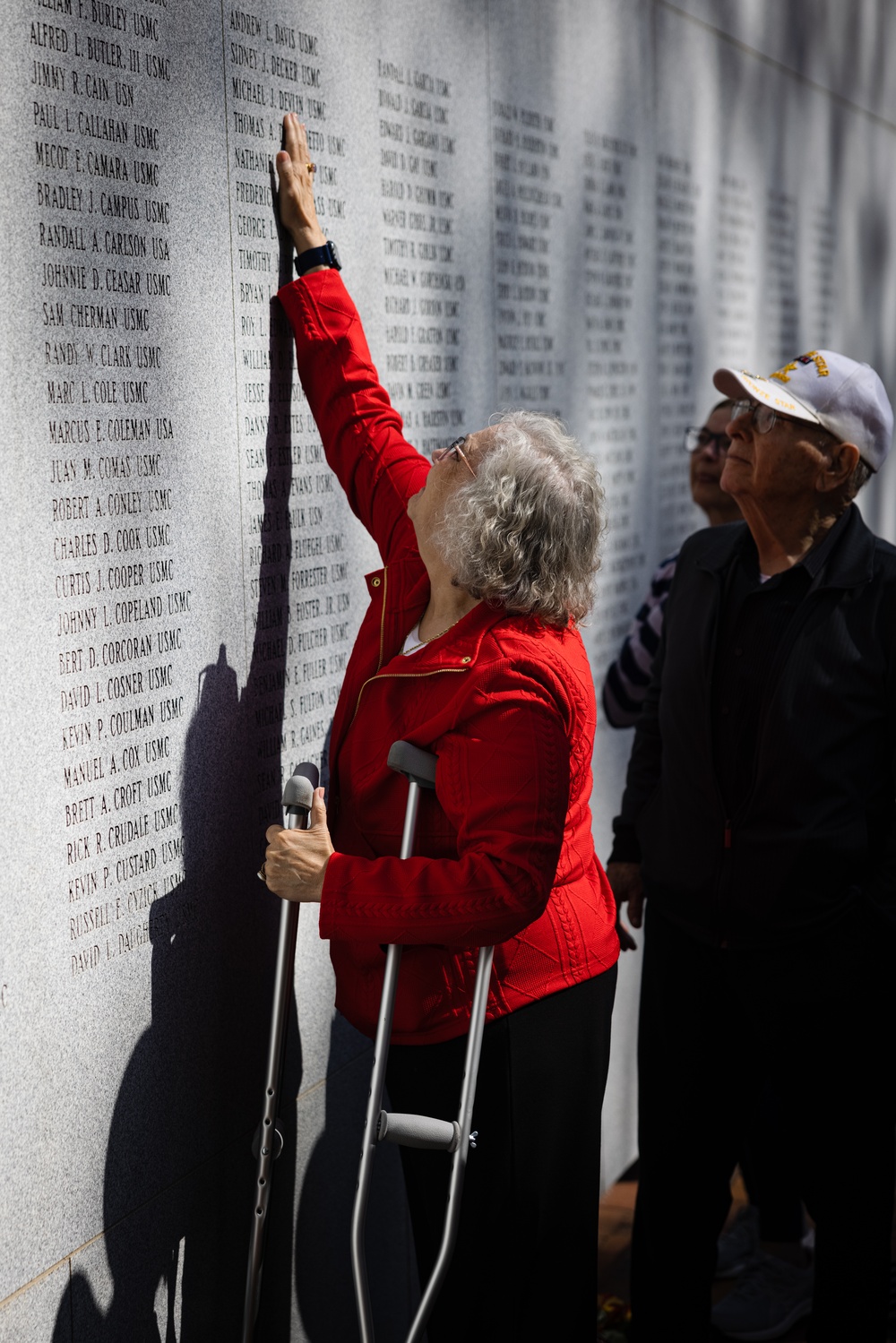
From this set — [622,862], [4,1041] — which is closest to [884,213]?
[622,862]

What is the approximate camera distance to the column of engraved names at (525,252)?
328 cm

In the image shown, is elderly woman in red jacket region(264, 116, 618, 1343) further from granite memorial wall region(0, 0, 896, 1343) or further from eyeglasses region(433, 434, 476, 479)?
granite memorial wall region(0, 0, 896, 1343)

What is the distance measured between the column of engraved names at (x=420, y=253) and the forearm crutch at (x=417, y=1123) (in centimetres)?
110

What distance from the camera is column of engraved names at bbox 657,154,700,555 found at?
4176 mm

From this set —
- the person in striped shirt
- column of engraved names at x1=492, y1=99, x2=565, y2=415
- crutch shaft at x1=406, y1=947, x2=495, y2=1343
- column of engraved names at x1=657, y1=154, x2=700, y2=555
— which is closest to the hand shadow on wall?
crutch shaft at x1=406, y1=947, x2=495, y2=1343

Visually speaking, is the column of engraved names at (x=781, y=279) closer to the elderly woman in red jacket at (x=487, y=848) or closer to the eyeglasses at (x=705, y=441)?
the eyeglasses at (x=705, y=441)

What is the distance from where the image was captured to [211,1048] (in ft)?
7.99

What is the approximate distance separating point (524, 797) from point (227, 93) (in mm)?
1285

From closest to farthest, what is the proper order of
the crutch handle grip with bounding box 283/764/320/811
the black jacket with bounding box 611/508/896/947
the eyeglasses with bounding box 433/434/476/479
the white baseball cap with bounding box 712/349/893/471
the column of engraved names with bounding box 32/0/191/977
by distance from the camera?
the column of engraved names with bounding box 32/0/191/977
the crutch handle grip with bounding box 283/764/320/811
the eyeglasses with bounding box 433/434/476/479
the black jacket with bounding box 611/508/896/947
the white baseball cap with bounding box 712/349/893/471

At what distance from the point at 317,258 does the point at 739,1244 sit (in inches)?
110

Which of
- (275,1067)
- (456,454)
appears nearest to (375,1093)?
(275,1067)

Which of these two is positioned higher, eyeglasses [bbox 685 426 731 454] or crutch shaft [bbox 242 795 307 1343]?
eyeglasses [bbox 685 426 731 454]

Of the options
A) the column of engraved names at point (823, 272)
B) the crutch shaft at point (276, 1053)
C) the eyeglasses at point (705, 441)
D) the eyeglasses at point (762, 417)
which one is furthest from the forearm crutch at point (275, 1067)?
the column of engraved names at point (823, 272)

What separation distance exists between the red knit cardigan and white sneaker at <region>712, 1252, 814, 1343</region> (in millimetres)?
1589
